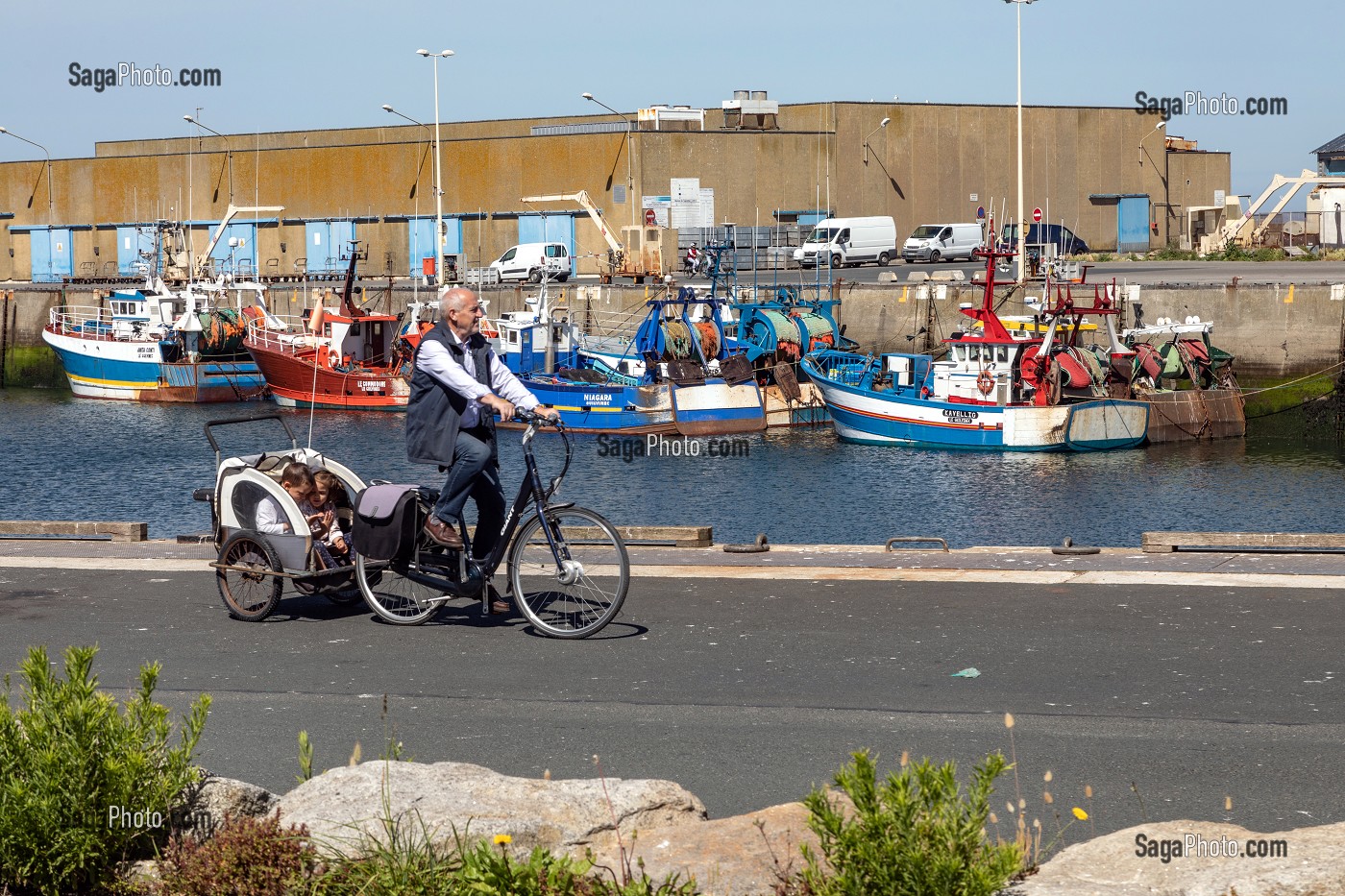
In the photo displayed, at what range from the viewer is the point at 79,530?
1220cm

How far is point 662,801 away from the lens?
4508 millimetres

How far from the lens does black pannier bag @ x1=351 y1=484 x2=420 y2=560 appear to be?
8367 mm

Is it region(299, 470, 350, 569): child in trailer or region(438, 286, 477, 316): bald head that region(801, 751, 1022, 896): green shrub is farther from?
region(299, 470, 350, 569): child in trailer

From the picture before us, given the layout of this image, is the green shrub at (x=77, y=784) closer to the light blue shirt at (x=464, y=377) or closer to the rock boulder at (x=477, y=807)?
the rock boulder at (x=477, y=807)

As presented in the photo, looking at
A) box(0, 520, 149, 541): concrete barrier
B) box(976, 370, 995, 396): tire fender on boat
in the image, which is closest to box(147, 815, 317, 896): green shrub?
box(0, 520, 149, 541): concrete barrier

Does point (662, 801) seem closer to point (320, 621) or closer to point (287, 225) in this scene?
point (320, 621)

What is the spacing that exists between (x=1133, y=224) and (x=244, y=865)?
72968mm

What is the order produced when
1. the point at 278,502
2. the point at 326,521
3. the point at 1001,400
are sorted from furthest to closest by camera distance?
the point at 1001,400 → the point at 326,521 → the point at 278,502

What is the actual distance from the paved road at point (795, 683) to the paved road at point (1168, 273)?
129 feet

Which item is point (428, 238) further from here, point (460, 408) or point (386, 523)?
point (460, 408)

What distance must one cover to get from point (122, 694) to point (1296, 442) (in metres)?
35.9

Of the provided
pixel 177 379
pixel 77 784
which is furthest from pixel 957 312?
pixel 77 784

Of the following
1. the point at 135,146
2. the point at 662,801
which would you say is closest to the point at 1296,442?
the point at 662,801

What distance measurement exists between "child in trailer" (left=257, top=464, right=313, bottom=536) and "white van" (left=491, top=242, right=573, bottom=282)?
50.7 m
